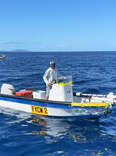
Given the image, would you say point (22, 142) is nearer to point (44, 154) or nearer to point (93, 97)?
point (44, 154)

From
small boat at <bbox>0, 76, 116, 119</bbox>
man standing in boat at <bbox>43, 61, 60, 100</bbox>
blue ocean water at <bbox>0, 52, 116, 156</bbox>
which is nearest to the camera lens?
blue ocean water at <bbox>0, 52, 116, 156</bbox>

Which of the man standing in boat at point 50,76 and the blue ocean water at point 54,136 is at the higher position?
the man standing in boat at point 50,76

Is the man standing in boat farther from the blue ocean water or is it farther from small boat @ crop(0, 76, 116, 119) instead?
the blue ocean water

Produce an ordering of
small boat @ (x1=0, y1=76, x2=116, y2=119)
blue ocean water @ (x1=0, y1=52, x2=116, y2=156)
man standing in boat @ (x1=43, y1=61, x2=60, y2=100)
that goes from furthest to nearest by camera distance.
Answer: man standing in boat @ (x1=43, y1=61, x2=60, y2=100) → small boat @ (x1=0, y1=76, x2=116, y2=119) → blue ocean water @ (x1=0, y1=52, x2=116, y2=156)

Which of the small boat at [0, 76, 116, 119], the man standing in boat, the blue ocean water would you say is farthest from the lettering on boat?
the man standing in boat

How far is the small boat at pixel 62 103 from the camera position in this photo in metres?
10.0

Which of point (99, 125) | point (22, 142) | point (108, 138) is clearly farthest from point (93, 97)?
point (22, 142)

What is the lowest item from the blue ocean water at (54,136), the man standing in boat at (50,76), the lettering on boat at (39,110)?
the blue ocean water at (54,136)

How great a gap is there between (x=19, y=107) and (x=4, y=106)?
117cm

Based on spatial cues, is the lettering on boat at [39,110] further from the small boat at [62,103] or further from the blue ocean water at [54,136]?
the blue ocean water at [54,136]

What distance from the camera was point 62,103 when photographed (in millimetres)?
10367

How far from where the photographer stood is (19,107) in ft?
39.1

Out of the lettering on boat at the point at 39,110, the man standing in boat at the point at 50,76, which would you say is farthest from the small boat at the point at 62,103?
the man standing in boat at the point at 50,76

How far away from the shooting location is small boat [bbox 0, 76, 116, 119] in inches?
395
